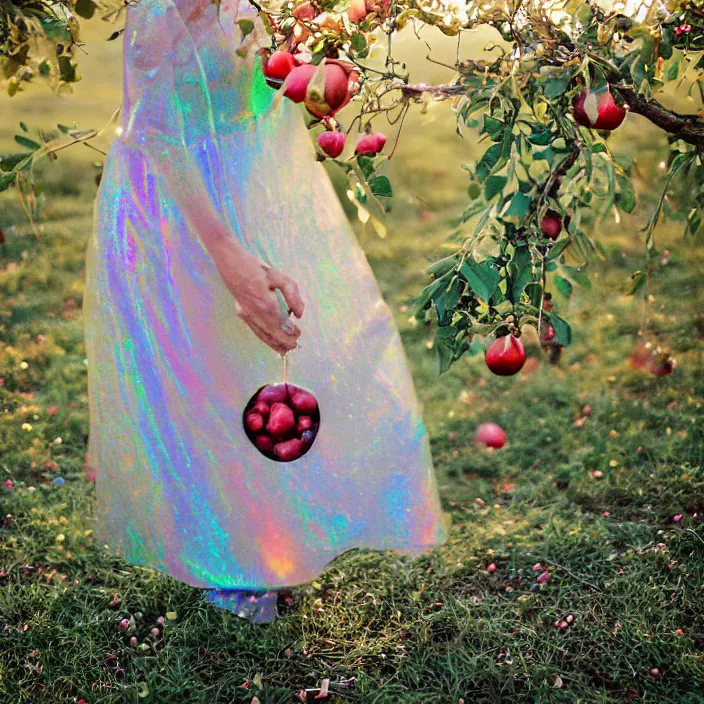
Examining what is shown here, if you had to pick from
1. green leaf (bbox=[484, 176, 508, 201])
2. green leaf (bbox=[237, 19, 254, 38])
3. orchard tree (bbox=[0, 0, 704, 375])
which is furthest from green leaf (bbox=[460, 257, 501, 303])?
green leaf (bbox=[237, 19, 254, 38])

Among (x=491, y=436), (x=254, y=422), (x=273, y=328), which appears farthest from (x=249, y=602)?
(x=491, y=436)

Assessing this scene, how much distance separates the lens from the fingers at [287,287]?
1647mm

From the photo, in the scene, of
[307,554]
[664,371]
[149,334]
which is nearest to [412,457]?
[307,554]

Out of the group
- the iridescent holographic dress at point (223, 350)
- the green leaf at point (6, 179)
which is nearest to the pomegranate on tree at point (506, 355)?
the iridescent holographic dress at point (223, 350)

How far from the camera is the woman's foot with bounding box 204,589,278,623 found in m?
2.08

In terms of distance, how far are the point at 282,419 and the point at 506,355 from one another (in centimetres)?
45

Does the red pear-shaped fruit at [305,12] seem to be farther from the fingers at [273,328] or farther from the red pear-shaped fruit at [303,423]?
the red pear-shaped fruit at [303,423]

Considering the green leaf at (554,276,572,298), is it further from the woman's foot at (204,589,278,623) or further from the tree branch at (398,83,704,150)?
the woman's foot at (204,589,278,623)

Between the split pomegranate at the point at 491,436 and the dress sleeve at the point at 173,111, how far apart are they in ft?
5.22

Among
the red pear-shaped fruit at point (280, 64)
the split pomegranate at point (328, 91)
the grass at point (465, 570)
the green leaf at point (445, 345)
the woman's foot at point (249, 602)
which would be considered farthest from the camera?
the woman's foot at point (249, 602)

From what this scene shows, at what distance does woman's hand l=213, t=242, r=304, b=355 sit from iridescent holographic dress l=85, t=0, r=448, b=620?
0.32 ft

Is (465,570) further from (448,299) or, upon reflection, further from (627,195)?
(627,195)

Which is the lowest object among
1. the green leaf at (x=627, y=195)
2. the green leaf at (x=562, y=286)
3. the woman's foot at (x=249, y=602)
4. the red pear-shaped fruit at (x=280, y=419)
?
the woman's foot at (x=249, y=602)

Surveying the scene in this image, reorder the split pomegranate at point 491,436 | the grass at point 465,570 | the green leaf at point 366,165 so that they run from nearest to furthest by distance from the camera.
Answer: the green leaf at point 366,165
the grass at point 465,570
the split pomegranate at point 491,436
